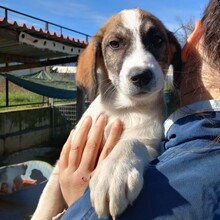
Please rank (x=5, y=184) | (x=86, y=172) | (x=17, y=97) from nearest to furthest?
Result: (x=86, y=172), (x=5, y=184), (x=17, y=97)

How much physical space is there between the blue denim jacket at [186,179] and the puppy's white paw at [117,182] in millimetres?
26

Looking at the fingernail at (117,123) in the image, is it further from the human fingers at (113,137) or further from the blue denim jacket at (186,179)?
the blue denim jacket at (186,179)

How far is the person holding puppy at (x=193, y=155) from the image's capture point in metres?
0.98

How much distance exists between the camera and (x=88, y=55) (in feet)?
9.32

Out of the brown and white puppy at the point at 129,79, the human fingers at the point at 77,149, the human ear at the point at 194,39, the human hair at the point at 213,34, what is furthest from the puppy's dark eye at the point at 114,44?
the human hair at the point at 213,34

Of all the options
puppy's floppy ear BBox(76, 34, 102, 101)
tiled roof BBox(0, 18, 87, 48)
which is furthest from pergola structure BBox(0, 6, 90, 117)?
puppy's floppy ear BBox(76, 34, 102, 101)

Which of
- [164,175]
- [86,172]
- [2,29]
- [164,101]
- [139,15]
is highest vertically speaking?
Answer: [2,29]

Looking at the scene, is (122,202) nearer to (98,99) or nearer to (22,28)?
(98,99)

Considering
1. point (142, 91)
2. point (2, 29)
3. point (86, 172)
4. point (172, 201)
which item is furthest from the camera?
point (2, 29)

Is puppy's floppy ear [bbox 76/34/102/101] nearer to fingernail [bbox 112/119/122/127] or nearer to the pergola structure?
fingernail [bbox 112/119/122/127]

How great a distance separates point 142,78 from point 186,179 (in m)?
1.25

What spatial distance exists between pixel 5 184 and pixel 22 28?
8.33ft

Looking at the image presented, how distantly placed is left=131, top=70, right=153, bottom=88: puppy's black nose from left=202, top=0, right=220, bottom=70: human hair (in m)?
0.95

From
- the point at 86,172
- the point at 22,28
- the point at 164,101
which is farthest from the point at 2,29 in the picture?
the point at 86,172
